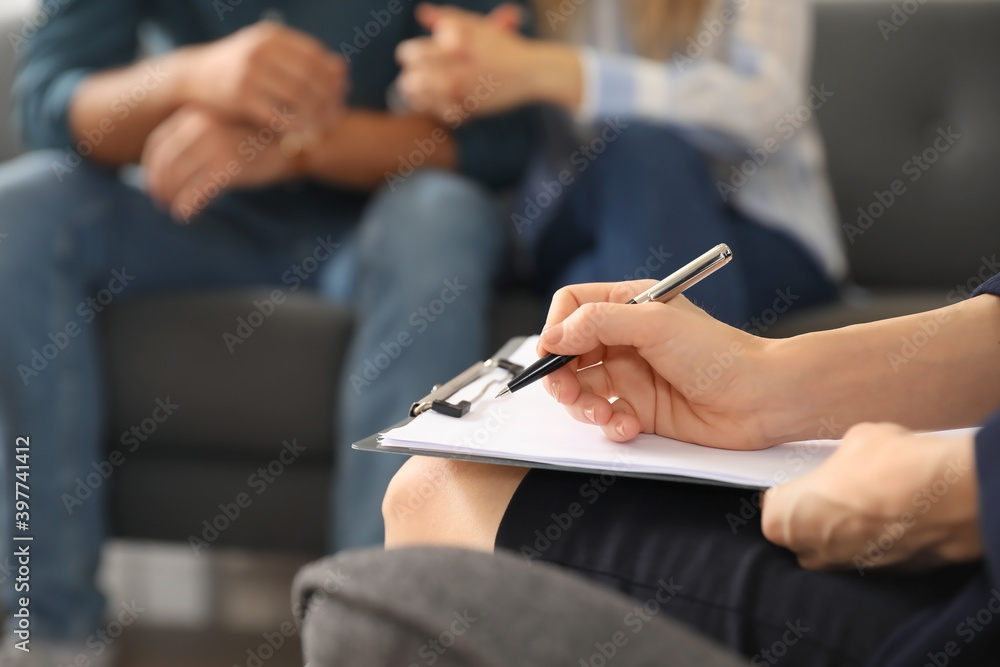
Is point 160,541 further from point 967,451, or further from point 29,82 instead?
point 967,451

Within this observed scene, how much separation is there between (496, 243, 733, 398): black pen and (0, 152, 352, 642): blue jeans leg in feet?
2.51

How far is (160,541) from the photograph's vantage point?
1106mm

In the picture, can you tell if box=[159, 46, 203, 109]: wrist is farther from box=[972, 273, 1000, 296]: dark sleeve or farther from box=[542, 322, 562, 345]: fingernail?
box=[972, 273, 1000, 296]: dark sleeve

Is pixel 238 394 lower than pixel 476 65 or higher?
lower

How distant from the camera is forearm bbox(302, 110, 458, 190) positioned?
3.77 ft

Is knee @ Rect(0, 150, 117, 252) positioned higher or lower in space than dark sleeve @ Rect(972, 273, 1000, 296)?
lower

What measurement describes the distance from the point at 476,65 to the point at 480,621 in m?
0.92

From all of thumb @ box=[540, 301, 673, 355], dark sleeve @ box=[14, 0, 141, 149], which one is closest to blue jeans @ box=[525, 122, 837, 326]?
thumb @ box=[540, 301, 673, 355]

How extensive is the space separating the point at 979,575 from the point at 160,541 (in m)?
1.03

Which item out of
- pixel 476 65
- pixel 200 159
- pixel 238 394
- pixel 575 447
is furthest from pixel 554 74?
pixel 575 447

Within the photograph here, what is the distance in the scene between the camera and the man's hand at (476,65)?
1070mm

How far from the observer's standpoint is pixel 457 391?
47 cm

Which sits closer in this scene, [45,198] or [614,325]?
[614,325]

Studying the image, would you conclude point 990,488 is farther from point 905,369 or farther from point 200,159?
point 200,159
